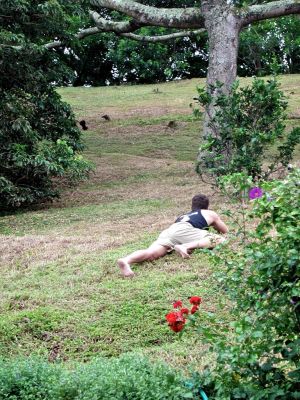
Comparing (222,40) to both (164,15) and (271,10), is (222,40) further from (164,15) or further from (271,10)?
Answer: (164,15)

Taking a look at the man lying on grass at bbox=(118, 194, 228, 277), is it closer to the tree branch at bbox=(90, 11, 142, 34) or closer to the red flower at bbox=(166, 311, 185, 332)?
the red flower at bbox=(166, 311, 185, 332)

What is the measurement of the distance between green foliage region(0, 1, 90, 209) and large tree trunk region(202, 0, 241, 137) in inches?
124

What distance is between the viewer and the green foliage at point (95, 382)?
3732mm

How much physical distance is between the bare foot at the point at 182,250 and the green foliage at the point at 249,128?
2571 mm

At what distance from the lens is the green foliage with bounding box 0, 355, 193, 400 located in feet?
12.2

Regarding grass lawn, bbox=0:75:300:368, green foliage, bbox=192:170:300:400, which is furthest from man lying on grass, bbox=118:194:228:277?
green foliage, bbox=192:170:300:400

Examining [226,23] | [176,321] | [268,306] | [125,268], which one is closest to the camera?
[268,306]

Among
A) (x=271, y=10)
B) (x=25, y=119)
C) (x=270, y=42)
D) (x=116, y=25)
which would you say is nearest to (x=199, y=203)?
(x=25, y=119)

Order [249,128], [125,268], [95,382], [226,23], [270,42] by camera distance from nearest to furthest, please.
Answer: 1. [95,382]
2. [125,268]
3. [249,128]
4. [226,23]
5. [270,42]

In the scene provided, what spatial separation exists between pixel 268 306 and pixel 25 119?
896 cm

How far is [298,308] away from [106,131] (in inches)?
674

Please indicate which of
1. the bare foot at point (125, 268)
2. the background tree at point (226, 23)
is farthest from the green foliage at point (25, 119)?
the bare foot at point (125, 268)

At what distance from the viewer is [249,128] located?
10.1 meters

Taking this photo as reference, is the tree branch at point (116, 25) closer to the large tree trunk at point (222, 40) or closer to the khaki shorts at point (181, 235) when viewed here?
the large tree trunk at point (222, 40)
